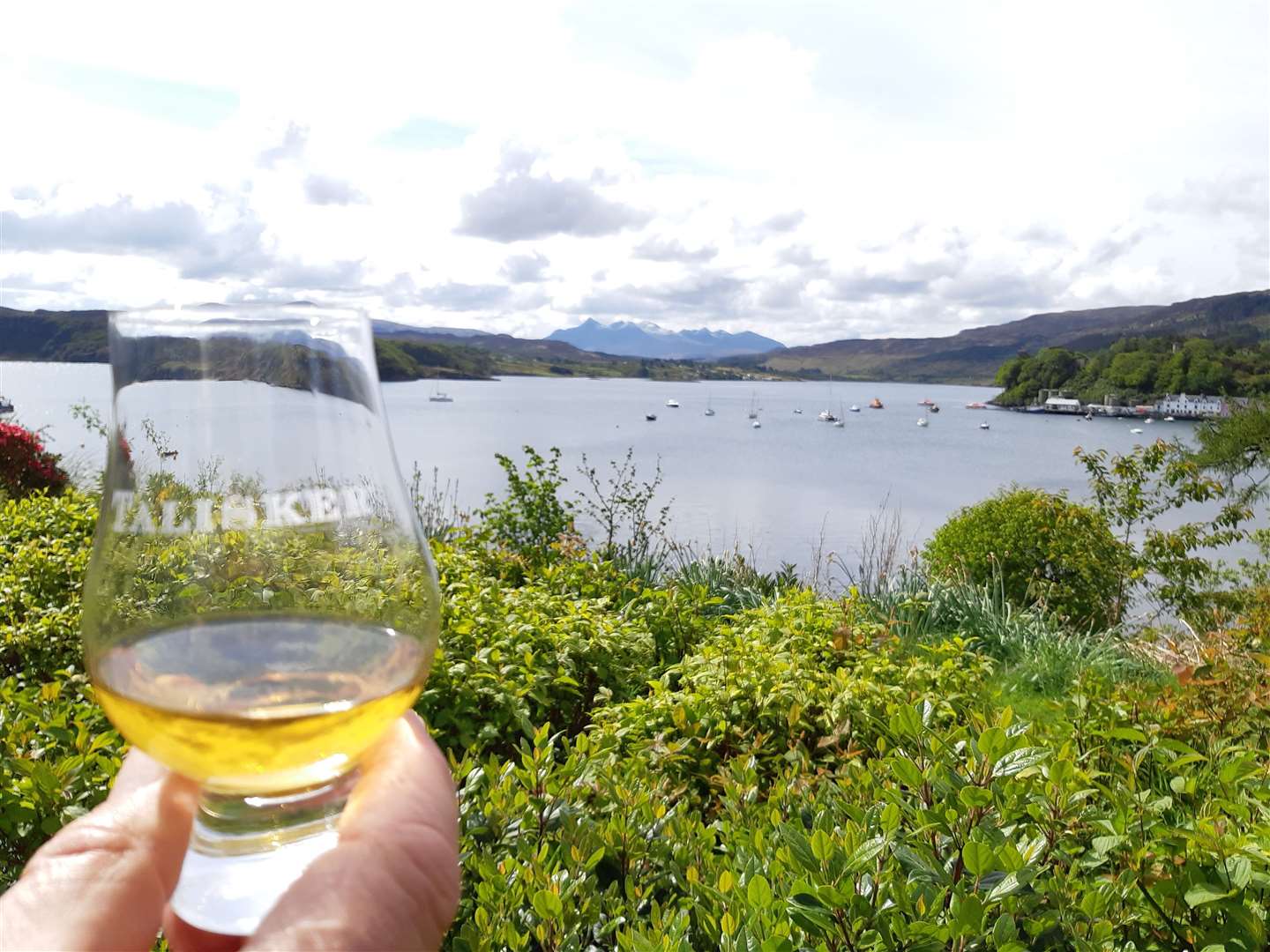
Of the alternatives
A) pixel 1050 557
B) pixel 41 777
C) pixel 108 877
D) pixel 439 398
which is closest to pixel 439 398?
pixel 439 398

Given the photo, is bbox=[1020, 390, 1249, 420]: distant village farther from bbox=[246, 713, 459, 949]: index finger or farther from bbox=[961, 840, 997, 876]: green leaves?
bbox=[246, 713, 459, 949]: index finger

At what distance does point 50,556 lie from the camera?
17.1ft

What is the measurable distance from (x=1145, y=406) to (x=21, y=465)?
3710 centimetres

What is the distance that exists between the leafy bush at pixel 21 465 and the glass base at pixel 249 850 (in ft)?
35.3

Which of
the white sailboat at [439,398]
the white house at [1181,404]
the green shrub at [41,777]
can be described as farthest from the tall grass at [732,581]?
the white sailboat at [439,398]

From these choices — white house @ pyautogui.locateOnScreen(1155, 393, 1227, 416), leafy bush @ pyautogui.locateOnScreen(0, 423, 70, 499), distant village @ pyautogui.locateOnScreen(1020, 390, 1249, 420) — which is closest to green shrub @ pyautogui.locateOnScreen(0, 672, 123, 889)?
leafy bush @ pyautogui.locateOnScreen(0, 423, 70, 499)

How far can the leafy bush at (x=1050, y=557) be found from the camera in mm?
9164

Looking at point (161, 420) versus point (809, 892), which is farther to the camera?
point (809, 892)

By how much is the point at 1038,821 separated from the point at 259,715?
1.46 m

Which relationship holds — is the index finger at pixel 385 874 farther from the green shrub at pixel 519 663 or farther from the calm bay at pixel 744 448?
the green shrub at pixel 519 663

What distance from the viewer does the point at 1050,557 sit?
9211 mm

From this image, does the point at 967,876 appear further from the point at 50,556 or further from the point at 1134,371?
the point at 1134,371

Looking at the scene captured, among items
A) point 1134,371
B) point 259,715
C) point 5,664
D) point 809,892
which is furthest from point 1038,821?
point 1134,371

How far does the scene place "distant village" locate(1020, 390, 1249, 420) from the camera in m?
25.7
